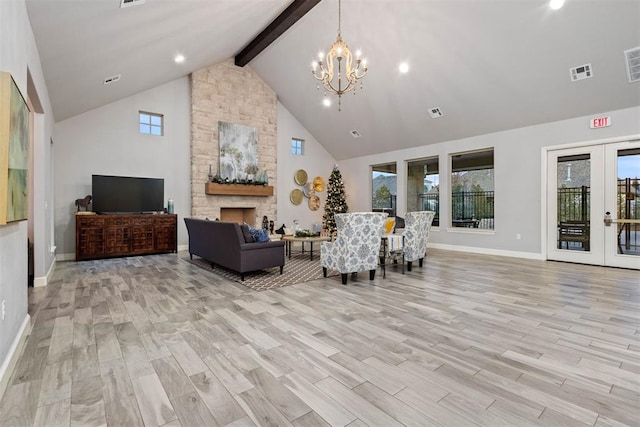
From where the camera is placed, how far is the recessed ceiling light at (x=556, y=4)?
4.51m

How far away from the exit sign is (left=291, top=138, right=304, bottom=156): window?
7543 mm

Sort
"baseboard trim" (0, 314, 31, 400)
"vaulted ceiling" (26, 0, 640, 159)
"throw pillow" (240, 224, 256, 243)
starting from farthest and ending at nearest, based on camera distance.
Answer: "throw pillow" (240, 224, 256, 243), "vaulted ceiling" (26, 0, 640, 159), "baseboard trim" (0, 314, 31, 400)

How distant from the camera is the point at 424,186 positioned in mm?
9281

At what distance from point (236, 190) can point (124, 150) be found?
9.14 feet

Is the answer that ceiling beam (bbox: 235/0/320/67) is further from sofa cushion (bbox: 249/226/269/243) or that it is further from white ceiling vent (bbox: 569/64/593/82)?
white ceiling vent (bbox: 569/64/593/82)

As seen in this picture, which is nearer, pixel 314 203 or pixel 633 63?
pixel 633 63

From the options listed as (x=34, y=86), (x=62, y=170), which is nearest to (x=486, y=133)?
(x=34, y=86)

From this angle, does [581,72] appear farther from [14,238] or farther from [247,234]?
[14,238]

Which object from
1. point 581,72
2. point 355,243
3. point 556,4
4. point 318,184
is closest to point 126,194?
point 355,243

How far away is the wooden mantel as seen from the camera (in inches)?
325

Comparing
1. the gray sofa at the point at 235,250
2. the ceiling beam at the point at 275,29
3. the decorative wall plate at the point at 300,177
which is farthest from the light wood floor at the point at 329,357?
the decorative wall plate at the point at 300,177

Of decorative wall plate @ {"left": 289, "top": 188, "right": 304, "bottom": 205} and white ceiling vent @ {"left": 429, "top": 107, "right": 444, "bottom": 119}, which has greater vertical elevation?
white ceiling vent @ {"left": 429, "top": 107, "right": 444, "bottom": 119}

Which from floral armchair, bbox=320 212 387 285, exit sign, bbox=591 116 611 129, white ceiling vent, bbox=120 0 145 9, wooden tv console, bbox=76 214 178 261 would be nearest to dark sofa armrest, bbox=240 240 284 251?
floral armchair, bbox=320 212 387 285

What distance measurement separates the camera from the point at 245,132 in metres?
9.08
